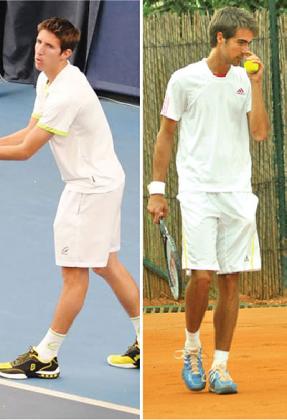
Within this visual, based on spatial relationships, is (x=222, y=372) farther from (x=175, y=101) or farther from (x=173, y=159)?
(x=175, y=101)

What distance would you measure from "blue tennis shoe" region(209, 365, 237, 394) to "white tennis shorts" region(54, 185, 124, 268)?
62cm

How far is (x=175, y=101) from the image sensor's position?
539 centimetres

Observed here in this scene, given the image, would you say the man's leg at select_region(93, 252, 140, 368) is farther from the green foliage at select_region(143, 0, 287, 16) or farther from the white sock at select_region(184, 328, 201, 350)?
the green foliage at select_region(143, 0, 287, 16)

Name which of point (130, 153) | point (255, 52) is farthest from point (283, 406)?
point (130, 153)

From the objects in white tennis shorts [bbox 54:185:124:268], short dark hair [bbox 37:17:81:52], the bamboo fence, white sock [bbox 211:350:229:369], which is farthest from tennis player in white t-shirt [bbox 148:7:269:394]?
short dark hair [bbox 37:17:81:52]

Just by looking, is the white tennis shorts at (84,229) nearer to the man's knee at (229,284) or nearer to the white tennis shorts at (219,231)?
the white tennis shorts at (219,231)

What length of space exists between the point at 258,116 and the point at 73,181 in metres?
0.72

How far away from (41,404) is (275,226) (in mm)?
1440

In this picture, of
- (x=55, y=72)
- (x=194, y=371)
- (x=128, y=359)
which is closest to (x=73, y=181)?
(x=55, y=72)

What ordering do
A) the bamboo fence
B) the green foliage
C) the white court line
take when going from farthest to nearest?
1. the green foliage
2. the bamboo fence
3. the white court line

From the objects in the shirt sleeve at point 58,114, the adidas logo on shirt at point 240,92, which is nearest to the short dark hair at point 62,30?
the shirt sleeve at point 58,114

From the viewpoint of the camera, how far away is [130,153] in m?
8.66

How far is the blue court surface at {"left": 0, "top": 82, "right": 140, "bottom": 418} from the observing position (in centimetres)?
534

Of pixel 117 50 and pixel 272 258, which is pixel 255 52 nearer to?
pixel 272 258
